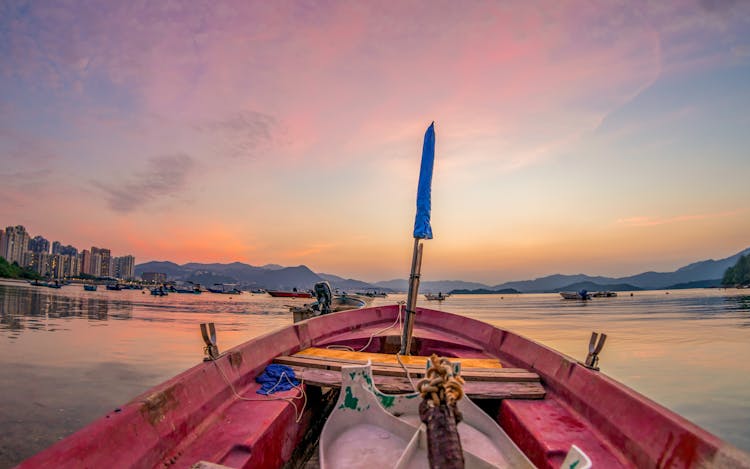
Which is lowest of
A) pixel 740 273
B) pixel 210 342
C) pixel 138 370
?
pixel 138 370

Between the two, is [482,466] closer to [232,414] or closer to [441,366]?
[441,366]

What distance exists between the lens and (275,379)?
3.98 metres

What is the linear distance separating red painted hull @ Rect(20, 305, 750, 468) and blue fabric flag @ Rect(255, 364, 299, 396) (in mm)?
98

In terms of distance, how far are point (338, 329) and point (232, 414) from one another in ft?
13.7

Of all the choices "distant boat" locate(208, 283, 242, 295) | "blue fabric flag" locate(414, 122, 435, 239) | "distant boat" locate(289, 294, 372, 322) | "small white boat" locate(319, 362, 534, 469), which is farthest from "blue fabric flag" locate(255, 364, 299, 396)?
"distant boat" locate(208, 283, 242, 295)

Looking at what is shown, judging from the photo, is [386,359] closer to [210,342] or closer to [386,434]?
[386,434]

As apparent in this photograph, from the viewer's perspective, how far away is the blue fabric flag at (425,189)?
6.02 meters

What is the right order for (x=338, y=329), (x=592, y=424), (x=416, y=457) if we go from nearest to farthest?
(x=416, y=457)
(x=592, y=424)
(x=338, y=329)

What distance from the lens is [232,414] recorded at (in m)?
3.13

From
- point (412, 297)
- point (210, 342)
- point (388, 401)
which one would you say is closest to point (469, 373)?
point (388, 401)

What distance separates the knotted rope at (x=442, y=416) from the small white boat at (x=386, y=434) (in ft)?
1.46

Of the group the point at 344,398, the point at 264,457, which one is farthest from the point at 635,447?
the point at 264,457

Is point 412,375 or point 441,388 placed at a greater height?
point 441,388

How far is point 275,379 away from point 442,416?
8.32 ft
